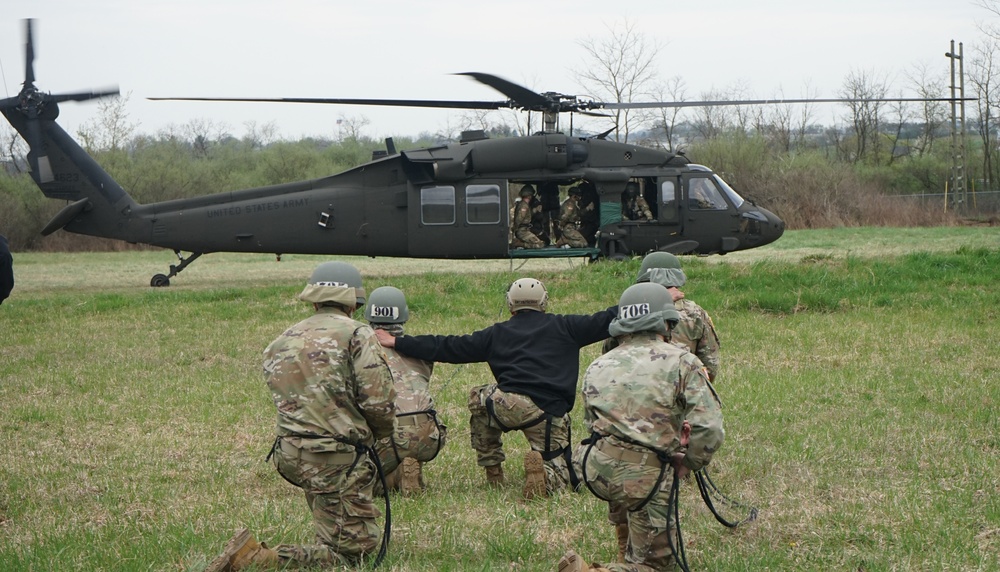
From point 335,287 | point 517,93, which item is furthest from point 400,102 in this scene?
point 335,287

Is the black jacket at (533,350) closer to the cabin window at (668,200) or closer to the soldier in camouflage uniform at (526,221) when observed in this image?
the soldier in camouflage uniform at (526,221)

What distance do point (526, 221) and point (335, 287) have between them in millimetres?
14308

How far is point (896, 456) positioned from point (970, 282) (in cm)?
1015

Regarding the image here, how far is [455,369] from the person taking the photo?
12.6m

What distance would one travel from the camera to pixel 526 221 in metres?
20.0

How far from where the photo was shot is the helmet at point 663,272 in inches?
293

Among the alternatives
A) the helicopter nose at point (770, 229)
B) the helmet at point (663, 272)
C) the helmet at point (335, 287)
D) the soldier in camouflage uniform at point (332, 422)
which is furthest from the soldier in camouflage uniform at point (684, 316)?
the helicopter nose at point (770, 229)

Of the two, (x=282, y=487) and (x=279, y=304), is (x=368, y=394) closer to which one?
(x=282, y=487)

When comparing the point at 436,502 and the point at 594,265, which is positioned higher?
the point at 594,265

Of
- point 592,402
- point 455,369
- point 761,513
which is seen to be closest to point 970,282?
point 455,369

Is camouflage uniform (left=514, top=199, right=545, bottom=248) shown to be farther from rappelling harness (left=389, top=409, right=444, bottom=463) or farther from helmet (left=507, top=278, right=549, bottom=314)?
rappelling harness (left=389, top=409, right=444, bottom=463)

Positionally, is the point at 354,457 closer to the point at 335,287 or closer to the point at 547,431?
the point at 335,287

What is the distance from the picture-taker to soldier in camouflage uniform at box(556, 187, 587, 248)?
65.6ft

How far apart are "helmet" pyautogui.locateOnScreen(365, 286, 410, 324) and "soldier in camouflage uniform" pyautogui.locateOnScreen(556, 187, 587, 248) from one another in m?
12.8
